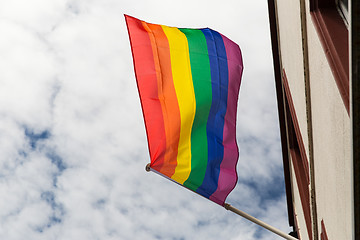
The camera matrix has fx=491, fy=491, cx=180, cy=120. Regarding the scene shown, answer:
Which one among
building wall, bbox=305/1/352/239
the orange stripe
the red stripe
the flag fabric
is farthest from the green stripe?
building wall, bbox=305/1/352/239

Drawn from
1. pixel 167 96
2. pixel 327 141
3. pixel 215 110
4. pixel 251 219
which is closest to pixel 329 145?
pixel 327 141

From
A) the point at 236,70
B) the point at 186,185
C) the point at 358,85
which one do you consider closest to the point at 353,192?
the point at 358,85

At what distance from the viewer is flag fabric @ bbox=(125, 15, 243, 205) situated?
8.69m

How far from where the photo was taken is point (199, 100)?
9391mm

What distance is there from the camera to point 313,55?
5.91 m

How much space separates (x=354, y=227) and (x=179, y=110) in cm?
643

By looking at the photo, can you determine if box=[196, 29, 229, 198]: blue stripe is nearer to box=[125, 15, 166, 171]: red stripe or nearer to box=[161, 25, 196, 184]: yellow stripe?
box=[161, 25, 196, 184]: yellow stripe

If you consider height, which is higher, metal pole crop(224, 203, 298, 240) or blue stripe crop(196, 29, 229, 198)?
blue stripe crop(196, 29, 229, 198)

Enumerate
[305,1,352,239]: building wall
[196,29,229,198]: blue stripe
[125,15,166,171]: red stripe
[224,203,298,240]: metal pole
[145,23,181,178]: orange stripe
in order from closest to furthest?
[305,1,352,239]: building wall → [224,203,298,240]: metal pole → [125,15,166,171]: red stripe → [145,23,181,178]: orange stripe → [196,29,229,198]: blue stripe

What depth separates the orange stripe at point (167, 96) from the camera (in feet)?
28.4

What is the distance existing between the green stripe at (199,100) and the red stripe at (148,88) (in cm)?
66

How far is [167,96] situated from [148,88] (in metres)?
0.40

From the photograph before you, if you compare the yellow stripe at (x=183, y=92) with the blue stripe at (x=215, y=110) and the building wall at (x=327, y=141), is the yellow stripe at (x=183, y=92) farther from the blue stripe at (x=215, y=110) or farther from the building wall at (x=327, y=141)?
Result: the building wall at (x=327, y=141)

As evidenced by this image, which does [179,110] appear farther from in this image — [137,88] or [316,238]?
[316,238]
